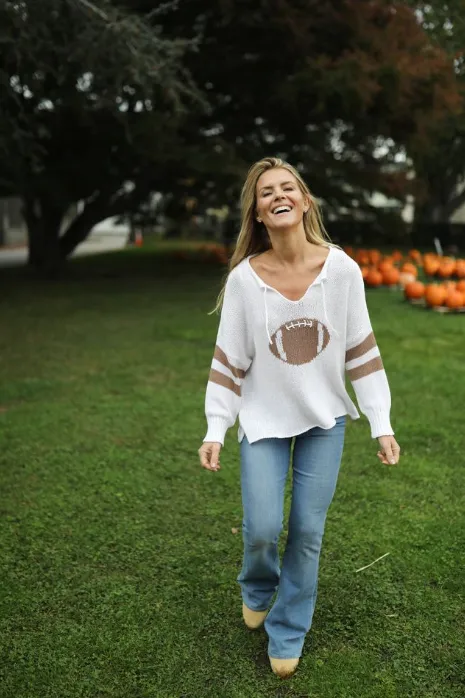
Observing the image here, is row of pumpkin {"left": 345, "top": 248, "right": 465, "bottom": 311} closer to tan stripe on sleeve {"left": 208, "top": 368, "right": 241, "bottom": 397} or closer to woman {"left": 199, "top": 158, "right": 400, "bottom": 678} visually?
woman {"left": 199, "top": 158, "right": 400, "bottom": 678}

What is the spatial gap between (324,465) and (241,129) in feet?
45.6

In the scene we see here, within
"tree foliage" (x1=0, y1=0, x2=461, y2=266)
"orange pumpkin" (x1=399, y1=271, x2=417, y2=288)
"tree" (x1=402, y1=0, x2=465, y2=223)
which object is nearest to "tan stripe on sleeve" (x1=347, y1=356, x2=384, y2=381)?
"tree foliage" (x1=0, y1=0, x2=461, y2=266)

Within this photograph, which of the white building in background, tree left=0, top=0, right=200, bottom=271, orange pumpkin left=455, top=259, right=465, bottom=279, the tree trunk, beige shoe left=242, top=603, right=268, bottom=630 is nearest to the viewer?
beige shoe left=242, top=603, right=268, bottom=630

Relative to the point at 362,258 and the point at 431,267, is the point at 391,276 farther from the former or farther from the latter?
the point at 362,258

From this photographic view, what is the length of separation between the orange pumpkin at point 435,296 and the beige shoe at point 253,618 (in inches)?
335

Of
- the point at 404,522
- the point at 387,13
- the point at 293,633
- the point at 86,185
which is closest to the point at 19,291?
the point at 86,185

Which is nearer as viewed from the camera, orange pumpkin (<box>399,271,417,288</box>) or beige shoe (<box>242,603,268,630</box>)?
beige shoe (<box>242,603,268,630</box>)

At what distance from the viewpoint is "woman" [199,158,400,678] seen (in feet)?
8.95

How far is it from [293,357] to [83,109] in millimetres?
9919

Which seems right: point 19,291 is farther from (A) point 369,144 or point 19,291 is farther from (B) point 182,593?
(B) point 182,593

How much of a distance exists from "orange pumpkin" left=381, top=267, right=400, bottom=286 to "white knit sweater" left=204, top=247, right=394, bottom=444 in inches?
427

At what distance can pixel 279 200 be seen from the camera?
2.76 metres

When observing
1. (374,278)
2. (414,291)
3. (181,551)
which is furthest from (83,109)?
(181,551)

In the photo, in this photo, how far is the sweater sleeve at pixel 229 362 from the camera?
2791mm
